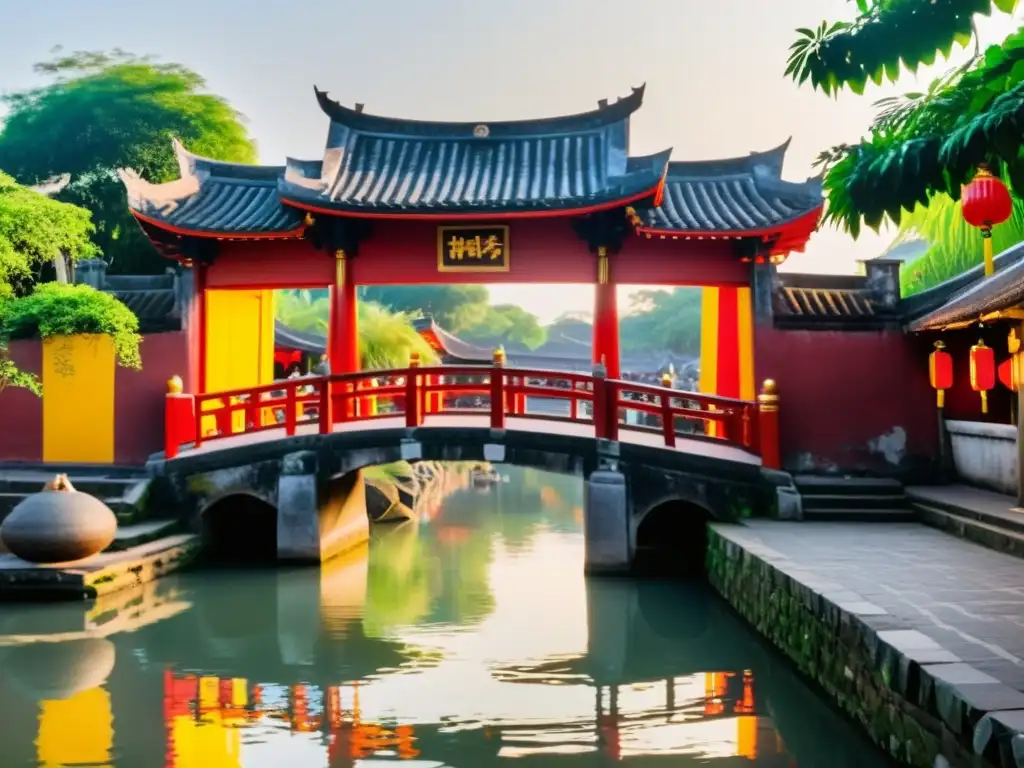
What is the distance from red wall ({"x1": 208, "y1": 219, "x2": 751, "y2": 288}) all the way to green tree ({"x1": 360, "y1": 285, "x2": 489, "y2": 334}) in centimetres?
3280

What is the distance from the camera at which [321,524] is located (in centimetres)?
1075

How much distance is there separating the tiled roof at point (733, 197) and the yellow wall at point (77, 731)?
799 cm

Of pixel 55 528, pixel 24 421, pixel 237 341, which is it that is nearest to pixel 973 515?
pixel 55 528

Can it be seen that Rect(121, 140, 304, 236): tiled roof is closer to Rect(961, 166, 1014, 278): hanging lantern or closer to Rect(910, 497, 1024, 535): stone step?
Rect(961, 166, 1014, 278): hanging lantern

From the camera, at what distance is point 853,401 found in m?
10.4

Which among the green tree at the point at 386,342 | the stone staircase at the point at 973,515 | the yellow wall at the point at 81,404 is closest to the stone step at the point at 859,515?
the stone staircase at the point at 973,515

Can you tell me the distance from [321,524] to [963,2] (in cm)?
860

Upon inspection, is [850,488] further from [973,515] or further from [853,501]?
[973,515]

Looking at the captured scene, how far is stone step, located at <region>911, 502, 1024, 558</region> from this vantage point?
7.10 m

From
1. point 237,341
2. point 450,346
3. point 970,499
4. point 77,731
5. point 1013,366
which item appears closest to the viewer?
point 77,731

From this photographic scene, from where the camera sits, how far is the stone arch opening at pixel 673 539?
34.9 feet

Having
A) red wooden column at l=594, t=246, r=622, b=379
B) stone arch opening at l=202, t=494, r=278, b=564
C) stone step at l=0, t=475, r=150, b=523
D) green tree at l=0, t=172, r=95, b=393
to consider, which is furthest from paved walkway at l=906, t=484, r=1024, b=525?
green tree at l=0, t=172, r=95, b=393

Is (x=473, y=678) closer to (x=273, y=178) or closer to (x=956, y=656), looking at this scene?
(x=956, y=656)

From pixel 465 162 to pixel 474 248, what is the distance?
238 centimetres
